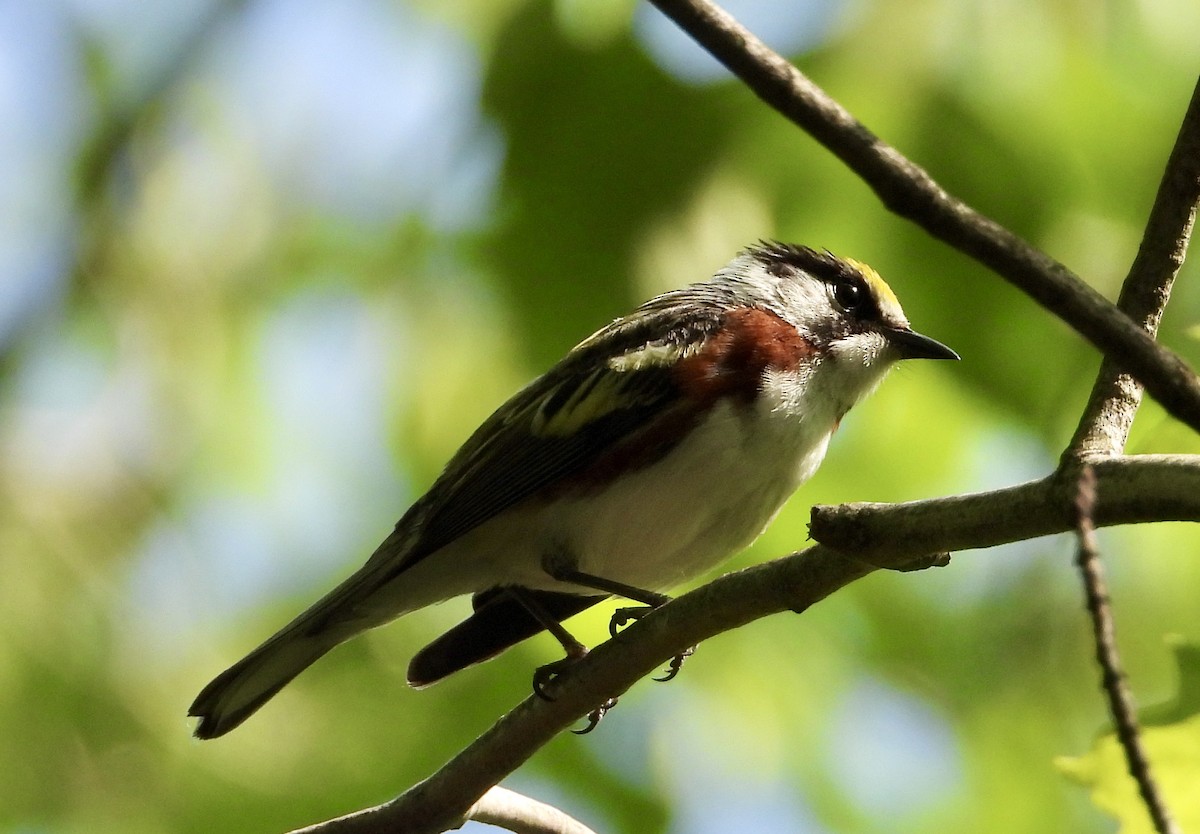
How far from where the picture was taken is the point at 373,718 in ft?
15.9

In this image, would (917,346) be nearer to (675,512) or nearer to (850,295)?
(850,295)

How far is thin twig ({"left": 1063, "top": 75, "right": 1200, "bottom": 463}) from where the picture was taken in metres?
2.52

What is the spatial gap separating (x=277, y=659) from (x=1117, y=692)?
10.0 ft

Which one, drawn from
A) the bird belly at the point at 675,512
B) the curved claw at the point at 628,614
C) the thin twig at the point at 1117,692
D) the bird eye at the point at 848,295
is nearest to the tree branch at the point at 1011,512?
the thin twig at the point at 1117,692

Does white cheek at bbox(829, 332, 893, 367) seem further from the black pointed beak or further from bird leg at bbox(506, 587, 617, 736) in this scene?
bird leg at bbox(506, 587, 617, 736)

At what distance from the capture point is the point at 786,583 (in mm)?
2549

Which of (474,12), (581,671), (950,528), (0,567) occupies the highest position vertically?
(474,12)

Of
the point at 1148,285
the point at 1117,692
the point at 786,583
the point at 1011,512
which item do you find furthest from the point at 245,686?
the point at 1117,692

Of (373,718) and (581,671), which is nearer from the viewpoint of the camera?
(581,671)

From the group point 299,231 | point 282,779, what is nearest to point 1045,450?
point 282,779

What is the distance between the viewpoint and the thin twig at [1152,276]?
2.52 m

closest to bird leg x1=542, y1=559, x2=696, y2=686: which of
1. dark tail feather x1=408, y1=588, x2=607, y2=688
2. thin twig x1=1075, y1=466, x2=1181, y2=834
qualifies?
dark tail feather x1=408, y1=588, x2=607, y2=688

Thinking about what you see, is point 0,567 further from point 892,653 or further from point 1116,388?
point 1116,388

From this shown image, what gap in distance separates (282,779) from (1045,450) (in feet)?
9.45
